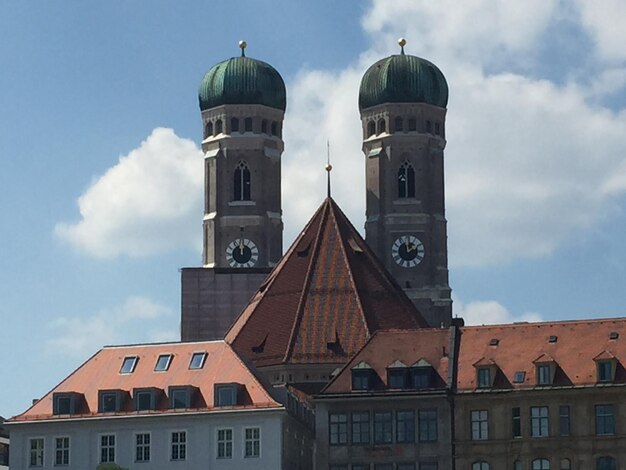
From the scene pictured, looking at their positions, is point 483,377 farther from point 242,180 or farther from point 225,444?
point 242,180

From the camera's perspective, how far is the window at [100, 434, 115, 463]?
10431cm

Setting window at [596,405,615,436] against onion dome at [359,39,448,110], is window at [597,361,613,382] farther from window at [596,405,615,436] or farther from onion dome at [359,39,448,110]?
onion dome at [359,39,448,110]

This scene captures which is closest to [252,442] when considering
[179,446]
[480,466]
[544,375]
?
[179,446]

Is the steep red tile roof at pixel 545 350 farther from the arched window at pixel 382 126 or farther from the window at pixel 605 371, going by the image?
the arched window at pixel 382 126

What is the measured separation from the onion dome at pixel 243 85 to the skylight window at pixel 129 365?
66879 millimetres

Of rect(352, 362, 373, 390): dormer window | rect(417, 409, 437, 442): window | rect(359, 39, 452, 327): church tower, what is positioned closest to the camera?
rect(417, 409, 437, 442): window

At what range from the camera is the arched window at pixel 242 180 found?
171750 mm

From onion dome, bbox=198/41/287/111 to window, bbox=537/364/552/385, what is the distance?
73924 millimetres

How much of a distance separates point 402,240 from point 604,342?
64979 millimetres

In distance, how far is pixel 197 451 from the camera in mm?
103000

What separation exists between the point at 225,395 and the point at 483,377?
12.3m

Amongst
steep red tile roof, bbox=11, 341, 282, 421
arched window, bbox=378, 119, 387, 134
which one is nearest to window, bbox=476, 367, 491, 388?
steep red tile roof, bbox=11, 341, 282, 421

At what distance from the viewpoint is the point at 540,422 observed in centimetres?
10194

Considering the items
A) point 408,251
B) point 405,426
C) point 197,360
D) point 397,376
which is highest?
point 408,251
